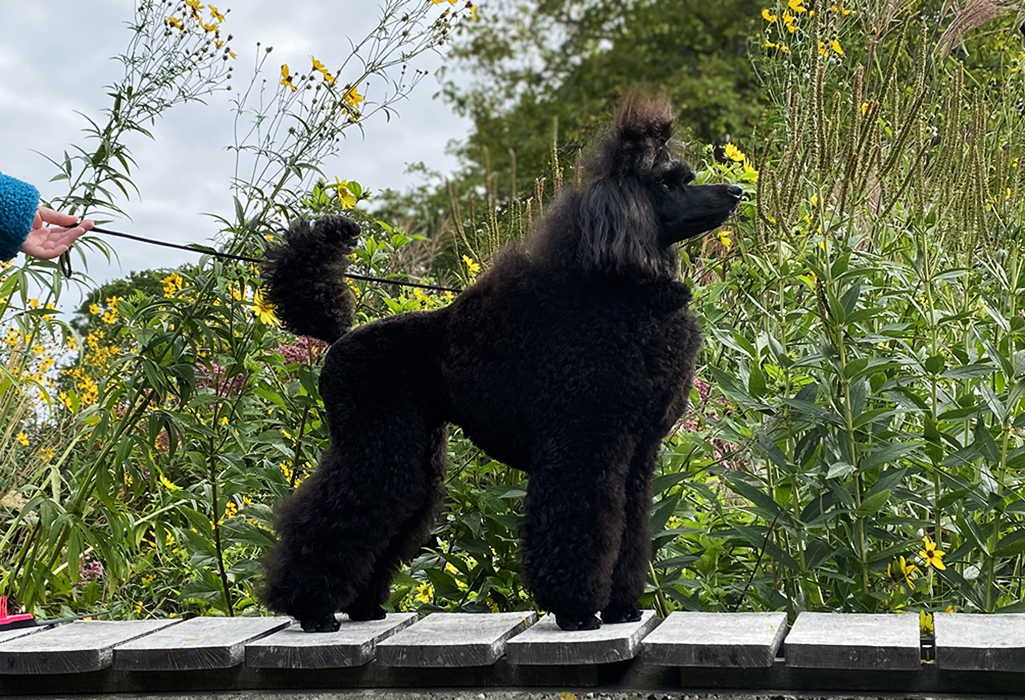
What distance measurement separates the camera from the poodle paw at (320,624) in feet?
7.85

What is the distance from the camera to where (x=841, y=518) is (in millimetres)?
2609

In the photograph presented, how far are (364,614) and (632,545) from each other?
2.16ft

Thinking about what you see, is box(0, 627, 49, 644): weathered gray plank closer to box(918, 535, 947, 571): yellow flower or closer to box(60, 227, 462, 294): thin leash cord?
box(60, 227, 462, 294): thin leash cord

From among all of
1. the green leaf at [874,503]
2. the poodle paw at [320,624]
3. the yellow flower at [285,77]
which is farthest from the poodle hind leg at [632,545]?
the yellow flower at [285,77]

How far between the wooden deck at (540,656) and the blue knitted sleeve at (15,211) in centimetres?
90

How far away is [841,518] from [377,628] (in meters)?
1.11

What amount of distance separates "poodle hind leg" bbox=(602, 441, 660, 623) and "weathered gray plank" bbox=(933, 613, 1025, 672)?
0.61m

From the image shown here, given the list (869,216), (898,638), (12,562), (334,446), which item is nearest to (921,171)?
(869,216)

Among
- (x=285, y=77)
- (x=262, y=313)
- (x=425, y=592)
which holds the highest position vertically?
(x=285, y=77)

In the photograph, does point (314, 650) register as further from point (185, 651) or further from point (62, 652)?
point (62, 652)

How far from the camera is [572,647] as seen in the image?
212cm

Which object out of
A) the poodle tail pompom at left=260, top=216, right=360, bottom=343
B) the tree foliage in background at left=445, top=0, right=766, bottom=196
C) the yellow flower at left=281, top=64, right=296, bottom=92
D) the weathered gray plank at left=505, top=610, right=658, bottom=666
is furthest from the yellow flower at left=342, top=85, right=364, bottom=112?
the tree foliage in background at left=445, top=0, right=766, bottom=196

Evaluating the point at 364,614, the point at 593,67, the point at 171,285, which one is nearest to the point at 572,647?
the point at 364,614

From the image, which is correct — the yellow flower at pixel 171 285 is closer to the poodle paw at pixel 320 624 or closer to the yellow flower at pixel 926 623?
the poodle paw at pixel 320 624
